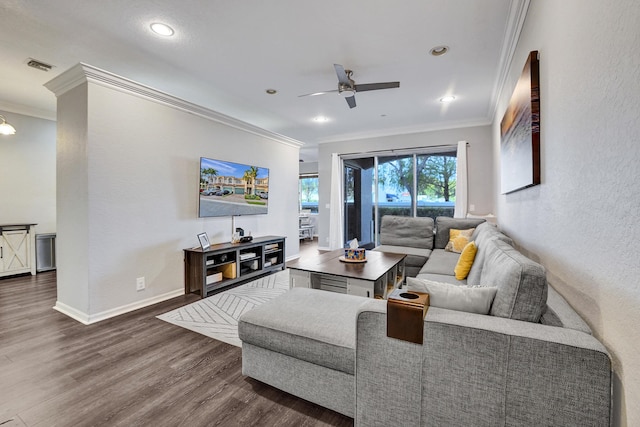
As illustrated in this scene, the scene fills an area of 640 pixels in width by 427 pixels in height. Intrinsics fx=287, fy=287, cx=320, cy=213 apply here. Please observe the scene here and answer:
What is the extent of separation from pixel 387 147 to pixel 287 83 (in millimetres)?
3158

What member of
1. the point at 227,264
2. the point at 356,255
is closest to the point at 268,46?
the point at 356,255

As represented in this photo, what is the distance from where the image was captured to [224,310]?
3.15 meters

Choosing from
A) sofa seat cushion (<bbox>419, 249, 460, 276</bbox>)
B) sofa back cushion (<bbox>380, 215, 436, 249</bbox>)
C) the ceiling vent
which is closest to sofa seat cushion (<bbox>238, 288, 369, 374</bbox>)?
sofa seat cushion (<bbox>419, 249, 460, 276</bbox>)

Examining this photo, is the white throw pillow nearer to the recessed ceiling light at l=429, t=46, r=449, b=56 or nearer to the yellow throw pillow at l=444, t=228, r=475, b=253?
→ the recessed ceiling light at l=429, t=46, r=449, b=56

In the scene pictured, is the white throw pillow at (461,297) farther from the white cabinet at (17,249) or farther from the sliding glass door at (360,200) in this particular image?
the white cabinet at (17,249)

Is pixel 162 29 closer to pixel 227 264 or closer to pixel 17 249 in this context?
pixel 227 264

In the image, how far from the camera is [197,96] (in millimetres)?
4141

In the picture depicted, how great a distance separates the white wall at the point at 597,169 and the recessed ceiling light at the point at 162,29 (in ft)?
9.24

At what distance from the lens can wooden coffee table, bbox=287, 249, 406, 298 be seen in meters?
2.58

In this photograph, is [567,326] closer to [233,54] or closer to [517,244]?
[517,244]

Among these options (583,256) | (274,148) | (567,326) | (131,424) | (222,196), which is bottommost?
(131,424)

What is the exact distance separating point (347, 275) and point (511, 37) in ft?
8.64

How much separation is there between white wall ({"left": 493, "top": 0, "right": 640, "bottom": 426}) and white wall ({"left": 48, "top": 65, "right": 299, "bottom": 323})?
3.72m

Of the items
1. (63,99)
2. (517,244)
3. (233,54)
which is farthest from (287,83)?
(517,244)
